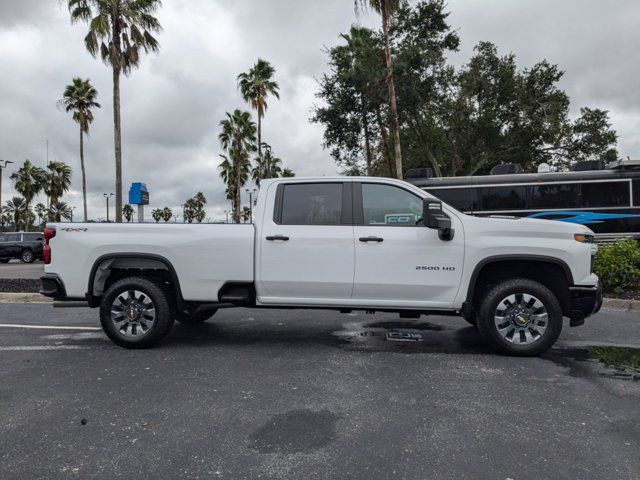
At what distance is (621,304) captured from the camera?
8062 mm

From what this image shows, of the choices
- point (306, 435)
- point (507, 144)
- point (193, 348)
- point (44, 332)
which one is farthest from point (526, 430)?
point (507, 144)

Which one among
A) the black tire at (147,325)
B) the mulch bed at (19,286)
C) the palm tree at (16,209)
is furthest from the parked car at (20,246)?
the palm tree at (16,209)

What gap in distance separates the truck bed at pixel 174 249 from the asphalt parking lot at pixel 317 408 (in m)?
0.79

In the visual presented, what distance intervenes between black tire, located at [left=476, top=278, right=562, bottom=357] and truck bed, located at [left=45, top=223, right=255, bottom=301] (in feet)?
8.56

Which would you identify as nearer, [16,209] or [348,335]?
[348,335]

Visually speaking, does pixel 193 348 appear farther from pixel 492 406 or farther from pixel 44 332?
pixel 492 406

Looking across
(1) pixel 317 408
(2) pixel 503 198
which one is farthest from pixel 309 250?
(2) pixel 503 198

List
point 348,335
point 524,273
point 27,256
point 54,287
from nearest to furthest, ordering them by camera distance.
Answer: point 524,273 < point 54,287 < point 348,335 < point 27,256

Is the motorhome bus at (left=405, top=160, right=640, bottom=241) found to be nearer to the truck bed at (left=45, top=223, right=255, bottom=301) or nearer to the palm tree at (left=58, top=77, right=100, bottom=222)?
the truck bed at (left=45, top=223, right=255, bottom=301)

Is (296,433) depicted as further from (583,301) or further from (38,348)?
(38,348)

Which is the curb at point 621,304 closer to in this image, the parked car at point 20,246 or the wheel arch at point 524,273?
the wheel arch at point 524,273

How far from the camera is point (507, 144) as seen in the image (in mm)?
24562

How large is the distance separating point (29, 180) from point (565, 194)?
5920 cm

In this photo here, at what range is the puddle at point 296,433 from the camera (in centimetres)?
307
